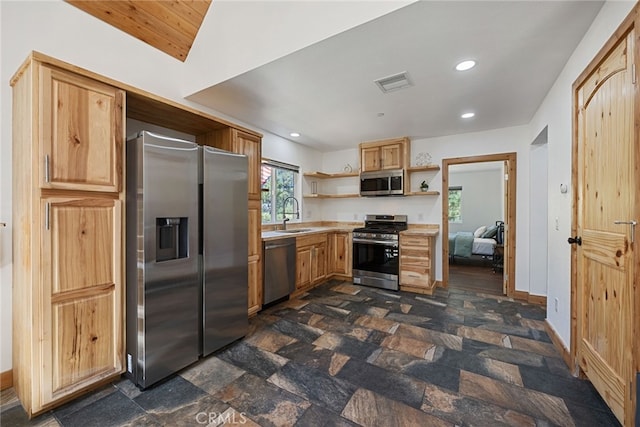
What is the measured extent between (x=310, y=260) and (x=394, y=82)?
2.67 m

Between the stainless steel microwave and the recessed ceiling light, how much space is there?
2083 mm

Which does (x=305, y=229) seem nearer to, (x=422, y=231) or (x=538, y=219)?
(x=422, y=231)

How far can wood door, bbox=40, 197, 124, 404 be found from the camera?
1.55 m

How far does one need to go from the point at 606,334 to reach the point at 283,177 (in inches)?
161

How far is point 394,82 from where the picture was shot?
2473 millimetres

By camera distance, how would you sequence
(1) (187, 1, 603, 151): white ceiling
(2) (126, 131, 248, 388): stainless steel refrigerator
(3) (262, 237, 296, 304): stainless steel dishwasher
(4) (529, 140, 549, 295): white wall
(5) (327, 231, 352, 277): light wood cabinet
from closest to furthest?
(1) (187, 1, 603, 151): white ceiling
(2) (126, 131, 248, 388): stainless steel refrigerator
(3) (262, 237, 296, 304): stainless steel dishwasher
(4) (529, 140, 549, 295): white wall
(5) (327, 231, 352, 277): light wood cabinet

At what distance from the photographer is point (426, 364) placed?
6.84ft

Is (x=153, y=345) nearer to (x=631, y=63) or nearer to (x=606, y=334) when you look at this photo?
(x=606, y=334)

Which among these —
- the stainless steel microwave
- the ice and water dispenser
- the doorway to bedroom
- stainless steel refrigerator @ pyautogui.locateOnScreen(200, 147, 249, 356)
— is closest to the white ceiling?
the stainless steel microwave

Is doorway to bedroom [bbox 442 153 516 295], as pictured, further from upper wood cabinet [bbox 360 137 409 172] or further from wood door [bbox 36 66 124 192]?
wood door [bbox 36 66 124 192]

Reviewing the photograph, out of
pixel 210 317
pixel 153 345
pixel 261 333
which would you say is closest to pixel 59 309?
pixel 153 345

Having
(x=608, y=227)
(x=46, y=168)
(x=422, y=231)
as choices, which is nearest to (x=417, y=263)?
(x=422, y=231)

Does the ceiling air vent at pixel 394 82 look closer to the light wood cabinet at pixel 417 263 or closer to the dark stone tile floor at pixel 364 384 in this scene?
the light wood cabinet at pixel 417 263

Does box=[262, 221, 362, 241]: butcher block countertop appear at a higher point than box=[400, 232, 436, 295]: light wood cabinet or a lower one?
higher
